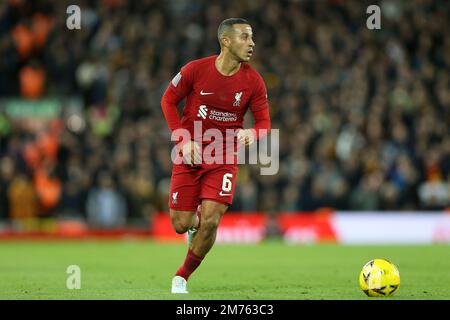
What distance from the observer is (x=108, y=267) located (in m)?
14.5

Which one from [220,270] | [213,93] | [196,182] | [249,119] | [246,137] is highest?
[249,119]

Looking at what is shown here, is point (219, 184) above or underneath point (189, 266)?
above

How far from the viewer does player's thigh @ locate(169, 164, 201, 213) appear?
10.7m

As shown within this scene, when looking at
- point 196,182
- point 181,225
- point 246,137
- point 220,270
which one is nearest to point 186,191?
point 196,182

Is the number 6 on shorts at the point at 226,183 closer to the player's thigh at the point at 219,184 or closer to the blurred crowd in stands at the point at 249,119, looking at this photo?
the player's thigh at the point at 219,184

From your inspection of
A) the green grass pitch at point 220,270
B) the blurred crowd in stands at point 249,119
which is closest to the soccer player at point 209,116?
the green grass pitch at point 220,270

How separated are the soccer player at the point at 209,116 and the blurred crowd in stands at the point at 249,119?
38.0 ft

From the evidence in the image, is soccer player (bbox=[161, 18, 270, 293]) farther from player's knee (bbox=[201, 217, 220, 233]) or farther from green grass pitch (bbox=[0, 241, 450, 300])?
green grass pitch (bbox=[0, 241, 450, 300])

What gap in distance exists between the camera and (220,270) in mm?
13859

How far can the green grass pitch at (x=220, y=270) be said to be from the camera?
33.7 feet

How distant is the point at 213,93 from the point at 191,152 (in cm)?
72

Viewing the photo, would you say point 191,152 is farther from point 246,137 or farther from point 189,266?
point 189,266
